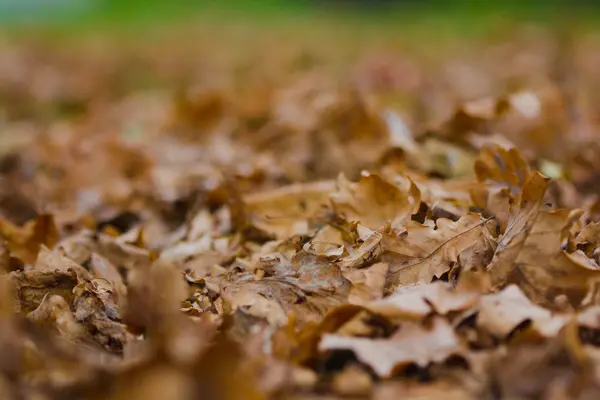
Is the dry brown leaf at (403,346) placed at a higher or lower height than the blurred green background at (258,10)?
higher

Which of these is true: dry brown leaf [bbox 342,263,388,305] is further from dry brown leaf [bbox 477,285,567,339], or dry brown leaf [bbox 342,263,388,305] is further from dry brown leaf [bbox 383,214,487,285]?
dry brown leaf [bbox 477,285,567,339]

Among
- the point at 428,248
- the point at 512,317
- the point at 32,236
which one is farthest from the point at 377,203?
the point at 32,236

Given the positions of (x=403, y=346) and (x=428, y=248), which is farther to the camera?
(x=428, y=248)

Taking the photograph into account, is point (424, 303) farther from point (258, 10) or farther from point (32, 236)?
point (258, 10)

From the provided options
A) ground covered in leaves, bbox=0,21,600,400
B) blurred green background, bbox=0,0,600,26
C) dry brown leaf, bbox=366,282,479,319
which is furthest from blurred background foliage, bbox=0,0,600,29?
dry brown leaf, bbox=366,282,479,319

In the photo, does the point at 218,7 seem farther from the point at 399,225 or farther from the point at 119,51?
the point at 399,225

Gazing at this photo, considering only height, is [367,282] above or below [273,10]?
above

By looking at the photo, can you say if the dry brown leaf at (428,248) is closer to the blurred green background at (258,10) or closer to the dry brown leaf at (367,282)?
the dry brown leaf at (367,282)

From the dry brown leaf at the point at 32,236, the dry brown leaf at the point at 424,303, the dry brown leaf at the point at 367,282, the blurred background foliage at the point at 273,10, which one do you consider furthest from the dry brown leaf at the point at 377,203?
the blurred background foliage at the point at 273,10
